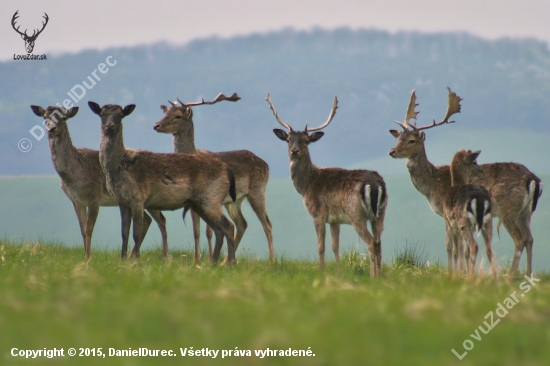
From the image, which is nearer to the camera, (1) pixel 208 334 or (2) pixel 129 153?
(1) pixel 208 334

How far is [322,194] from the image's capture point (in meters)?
9.64

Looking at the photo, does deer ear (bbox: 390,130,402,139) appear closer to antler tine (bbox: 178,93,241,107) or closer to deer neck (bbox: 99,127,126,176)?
antler tine (bbox: 178,93,241,107)

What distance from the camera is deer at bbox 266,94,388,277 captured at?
9.00m

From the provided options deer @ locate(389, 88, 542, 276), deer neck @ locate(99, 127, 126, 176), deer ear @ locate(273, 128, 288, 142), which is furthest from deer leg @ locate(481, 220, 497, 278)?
deer neck @ locate(99, 127, 126, 176)

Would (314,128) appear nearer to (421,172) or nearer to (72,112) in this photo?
(421,172)

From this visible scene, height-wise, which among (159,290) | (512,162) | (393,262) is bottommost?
(393,262)

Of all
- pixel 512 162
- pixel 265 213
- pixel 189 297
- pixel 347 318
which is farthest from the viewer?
pixel 265 213

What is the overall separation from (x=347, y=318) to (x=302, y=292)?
1421 millimetres

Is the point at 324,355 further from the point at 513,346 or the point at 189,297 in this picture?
the point at 189,297

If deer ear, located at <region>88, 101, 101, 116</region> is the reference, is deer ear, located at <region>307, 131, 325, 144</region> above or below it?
below

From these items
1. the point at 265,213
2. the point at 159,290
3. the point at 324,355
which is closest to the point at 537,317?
the point at 324,355

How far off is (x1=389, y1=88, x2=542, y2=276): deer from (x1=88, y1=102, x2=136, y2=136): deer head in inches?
147

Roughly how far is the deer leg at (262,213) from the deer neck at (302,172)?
6.63ft

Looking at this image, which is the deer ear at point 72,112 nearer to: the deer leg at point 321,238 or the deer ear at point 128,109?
the deer ear at point 128,109
